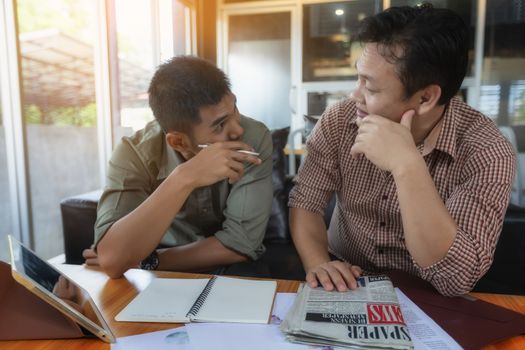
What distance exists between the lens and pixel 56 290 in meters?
0.60

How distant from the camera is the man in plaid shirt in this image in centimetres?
78

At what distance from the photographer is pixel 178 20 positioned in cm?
405

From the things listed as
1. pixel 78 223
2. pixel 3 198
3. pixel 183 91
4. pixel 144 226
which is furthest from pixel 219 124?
pixel 3 198

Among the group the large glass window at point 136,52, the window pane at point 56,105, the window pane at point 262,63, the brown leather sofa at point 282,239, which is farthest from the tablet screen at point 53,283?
the window pane at point 262,63

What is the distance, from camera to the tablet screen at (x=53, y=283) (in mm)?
551

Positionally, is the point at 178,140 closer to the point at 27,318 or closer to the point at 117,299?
the point at 117,299

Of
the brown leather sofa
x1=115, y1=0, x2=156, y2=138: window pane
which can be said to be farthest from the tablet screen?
x1=115, y1=0, x2=156, y2=138: window pane

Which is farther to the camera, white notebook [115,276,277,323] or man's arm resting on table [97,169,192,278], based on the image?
man's arm resting on table [97,169,192,278]

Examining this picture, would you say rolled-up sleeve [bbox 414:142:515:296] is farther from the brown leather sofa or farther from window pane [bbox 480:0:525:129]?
window pane [bbox 480:0:525:129]

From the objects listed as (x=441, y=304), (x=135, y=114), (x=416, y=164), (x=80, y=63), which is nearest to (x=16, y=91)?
(x=80, y=63)

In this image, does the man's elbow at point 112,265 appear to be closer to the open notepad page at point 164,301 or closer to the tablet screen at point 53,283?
the open notepad page at point 164,301

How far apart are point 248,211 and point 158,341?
0.57m

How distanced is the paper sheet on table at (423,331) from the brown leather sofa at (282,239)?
65 cm

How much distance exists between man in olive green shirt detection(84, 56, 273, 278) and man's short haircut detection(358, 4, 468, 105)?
1.40ft
